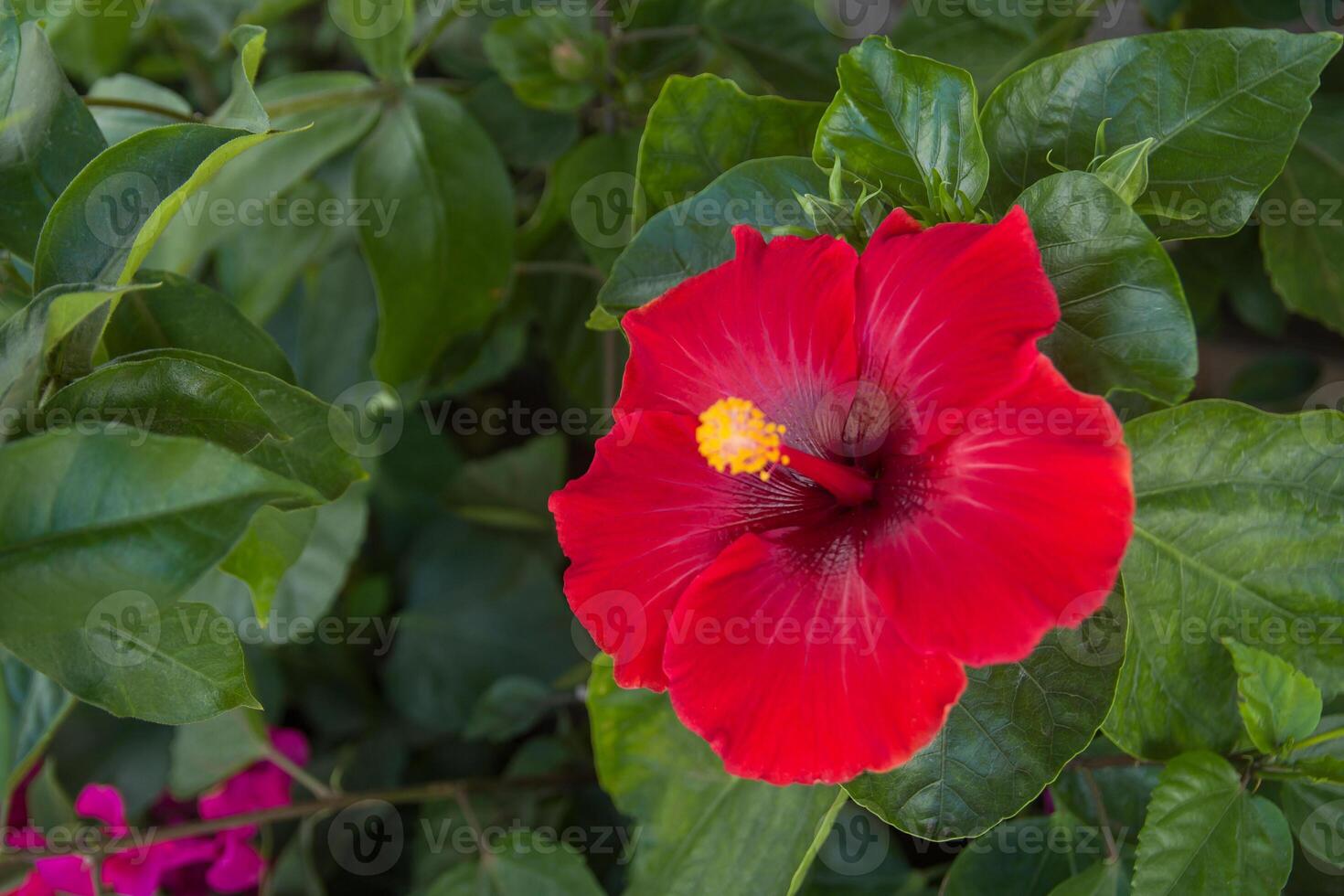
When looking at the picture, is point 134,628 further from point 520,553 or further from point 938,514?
point 520,553

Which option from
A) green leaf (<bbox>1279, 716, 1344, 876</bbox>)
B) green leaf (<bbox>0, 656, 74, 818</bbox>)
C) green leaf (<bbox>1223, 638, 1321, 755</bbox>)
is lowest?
green leaf (<bbox>1279, 716, 1344, 876</bbox>)

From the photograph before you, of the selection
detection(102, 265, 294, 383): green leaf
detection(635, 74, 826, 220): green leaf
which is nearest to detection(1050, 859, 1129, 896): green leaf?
detection(635, 74, 826, 220): green leaf

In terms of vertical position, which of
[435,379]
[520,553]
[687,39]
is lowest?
[520,553]

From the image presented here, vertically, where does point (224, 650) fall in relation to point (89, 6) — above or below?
below

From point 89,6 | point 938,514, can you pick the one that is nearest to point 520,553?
point 89,6

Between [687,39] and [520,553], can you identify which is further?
[520,553]

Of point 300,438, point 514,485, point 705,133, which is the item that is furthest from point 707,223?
point 514,485

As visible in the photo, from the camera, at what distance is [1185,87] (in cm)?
66

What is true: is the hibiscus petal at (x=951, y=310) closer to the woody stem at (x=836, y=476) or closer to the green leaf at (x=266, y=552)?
the woody stem at (x=836, y=476)

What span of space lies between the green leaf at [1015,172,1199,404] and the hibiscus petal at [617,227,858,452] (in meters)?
0.13

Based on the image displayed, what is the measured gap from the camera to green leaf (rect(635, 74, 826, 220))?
766 mm

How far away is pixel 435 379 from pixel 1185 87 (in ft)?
2.72

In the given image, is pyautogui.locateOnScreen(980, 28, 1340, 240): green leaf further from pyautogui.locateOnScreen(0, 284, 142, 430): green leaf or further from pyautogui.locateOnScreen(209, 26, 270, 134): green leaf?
pyautogui.locateOnScreen(0, 284, 142, 430): green leaf

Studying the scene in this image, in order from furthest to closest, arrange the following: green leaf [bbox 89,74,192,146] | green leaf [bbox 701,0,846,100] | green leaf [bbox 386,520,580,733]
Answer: green leaf [bbox 386,520,580,733], green leaf [bbox 701,0,846,100], green leaf [bbox 89,74,192,146]
